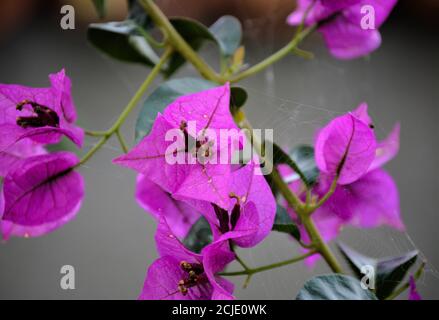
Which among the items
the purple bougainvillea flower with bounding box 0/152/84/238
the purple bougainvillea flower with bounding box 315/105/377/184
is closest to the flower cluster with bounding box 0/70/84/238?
the purple bougainvillea flower with bounding box 0/152/84/238

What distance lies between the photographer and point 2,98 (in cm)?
42

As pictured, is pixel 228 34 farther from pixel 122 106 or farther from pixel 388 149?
pixel 122 106

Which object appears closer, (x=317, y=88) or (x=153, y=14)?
(x=153, y=14)

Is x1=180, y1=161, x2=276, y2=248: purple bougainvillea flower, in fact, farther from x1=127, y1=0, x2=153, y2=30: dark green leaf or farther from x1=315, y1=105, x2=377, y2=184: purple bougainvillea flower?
x1=127, y1=0, x2=153, y2=30: dark green leaf

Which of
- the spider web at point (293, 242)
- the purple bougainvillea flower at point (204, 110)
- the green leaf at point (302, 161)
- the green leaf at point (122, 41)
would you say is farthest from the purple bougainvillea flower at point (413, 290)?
the green leaf at point (122, 41)

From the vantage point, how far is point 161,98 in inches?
16.9

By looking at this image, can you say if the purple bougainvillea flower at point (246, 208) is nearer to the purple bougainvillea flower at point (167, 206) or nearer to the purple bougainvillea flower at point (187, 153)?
the purple bougainvillea flower at point (187, 153)

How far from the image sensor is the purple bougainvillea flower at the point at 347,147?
390 millimetres

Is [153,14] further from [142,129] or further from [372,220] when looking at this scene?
[372,220]

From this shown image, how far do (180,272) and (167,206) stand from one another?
16cm

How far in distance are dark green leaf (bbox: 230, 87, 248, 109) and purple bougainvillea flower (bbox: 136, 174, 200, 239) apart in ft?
0.38

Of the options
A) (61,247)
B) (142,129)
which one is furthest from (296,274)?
(61,247)

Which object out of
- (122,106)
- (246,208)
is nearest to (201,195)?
(246,208)
